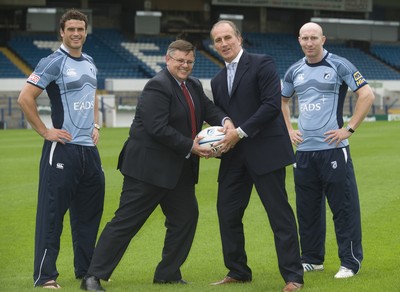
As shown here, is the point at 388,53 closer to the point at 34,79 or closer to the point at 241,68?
the point at 241,68

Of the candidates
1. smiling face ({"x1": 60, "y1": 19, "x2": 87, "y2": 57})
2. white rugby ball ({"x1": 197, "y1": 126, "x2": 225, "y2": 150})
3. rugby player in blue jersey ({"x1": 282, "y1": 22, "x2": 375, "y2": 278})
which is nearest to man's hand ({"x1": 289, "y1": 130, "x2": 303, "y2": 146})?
rugby player in blue jersey ({"x1": 282, "y1": 22, "x2": 375, "y2": 278})

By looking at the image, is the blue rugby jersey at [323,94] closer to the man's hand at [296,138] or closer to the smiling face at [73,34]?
the man's hand at [296,138]

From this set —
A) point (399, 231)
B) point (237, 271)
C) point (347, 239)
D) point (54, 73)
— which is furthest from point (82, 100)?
point (399, 231)

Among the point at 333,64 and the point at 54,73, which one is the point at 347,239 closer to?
the point at 333,64

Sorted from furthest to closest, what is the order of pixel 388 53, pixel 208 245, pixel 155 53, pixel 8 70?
1. pixel 388 53
2. pixel 155 53
3. pixel 8 70
4. pixel 208 245

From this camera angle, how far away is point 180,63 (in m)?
6.82

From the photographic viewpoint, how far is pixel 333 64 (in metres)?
7.48

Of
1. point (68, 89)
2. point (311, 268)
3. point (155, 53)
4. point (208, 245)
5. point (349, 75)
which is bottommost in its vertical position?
point (155, 53)

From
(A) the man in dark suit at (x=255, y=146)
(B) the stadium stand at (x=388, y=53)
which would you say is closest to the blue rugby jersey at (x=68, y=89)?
(A) the man in dark suit at (x=255, y=146)

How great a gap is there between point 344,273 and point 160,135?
2067 mm

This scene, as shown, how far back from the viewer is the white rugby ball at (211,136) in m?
6.78

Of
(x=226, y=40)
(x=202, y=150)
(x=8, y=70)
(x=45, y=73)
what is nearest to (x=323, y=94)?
(x=226, y=40)

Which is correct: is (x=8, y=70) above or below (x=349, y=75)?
below

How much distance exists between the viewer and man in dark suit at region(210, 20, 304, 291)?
675 cm
